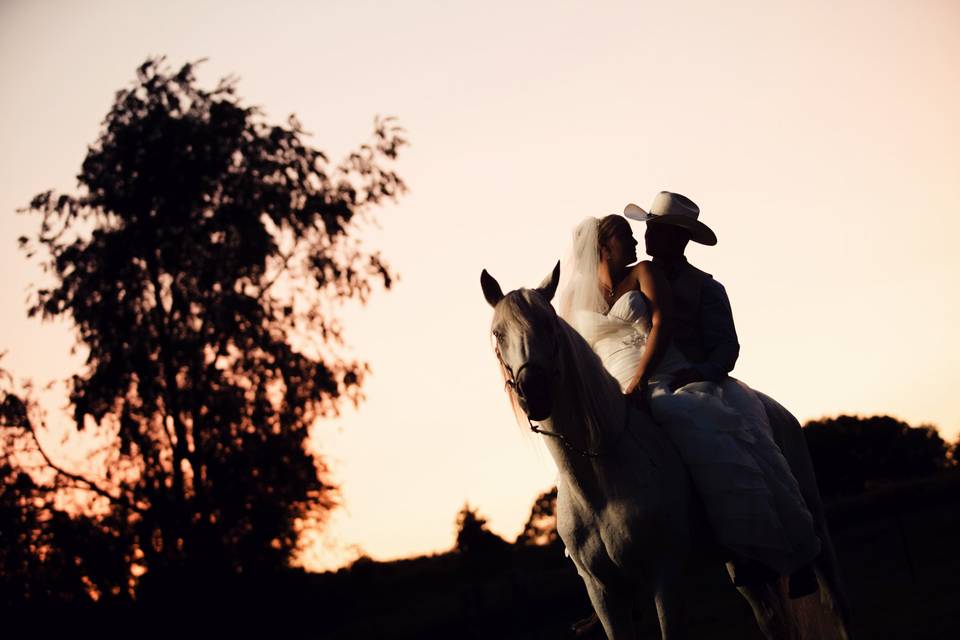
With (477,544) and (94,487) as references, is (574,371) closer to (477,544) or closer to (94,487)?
(94,487)

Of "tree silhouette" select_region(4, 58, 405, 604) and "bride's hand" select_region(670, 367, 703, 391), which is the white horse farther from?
"tree silhouette" select_region(4, 58, 405, 604)

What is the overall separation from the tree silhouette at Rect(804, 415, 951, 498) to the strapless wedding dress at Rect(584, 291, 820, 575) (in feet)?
176

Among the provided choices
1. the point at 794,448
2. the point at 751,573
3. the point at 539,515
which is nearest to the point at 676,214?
the point at 794,448

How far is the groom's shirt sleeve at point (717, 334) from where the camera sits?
724 centimetres

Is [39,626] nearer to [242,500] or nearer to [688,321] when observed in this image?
[242,500]

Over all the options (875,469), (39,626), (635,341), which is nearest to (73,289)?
(39,626)

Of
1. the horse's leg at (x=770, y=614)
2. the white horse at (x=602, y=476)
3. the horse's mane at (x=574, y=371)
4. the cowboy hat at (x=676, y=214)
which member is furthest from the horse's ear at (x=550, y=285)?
the horse's leg at (x=770, y=614)

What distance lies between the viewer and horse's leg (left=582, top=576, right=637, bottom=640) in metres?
6.28

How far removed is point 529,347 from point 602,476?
1.04 metres

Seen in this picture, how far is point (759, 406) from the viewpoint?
752cm

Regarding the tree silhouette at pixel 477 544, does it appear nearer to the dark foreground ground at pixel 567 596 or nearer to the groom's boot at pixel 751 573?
the dark foreground ground at pixel 567 596

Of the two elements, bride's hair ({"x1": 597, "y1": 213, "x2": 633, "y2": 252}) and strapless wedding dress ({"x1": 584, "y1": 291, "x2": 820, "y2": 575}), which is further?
bride's hair ({"x1": 597, "y1": 213, "x2": 633, "y2": 252})

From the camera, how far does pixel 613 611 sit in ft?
20.7

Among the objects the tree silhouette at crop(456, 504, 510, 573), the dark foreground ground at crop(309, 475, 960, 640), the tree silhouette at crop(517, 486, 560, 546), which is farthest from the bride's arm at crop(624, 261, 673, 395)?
the tree silhouette at crop(517, 486, 560, 546)
